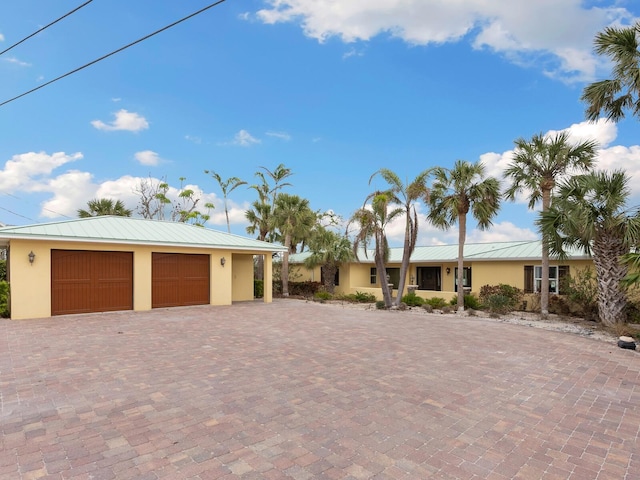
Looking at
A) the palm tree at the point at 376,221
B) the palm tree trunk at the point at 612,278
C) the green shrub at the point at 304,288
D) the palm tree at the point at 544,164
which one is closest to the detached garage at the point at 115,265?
the palm tree at the point at 376,221

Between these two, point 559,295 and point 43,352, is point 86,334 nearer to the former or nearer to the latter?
point 43,352

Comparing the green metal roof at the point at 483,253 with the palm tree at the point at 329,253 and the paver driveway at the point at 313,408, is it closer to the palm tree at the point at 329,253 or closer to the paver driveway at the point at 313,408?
the palm tree at the point at 329,253

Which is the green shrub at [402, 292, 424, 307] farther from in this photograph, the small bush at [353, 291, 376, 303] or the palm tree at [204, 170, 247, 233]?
the palm tree at [204, 170, 247, 233]

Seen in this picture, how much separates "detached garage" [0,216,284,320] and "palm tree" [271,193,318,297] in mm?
4824

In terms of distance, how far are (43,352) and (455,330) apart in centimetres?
1004

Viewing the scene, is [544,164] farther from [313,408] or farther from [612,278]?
[313,408]

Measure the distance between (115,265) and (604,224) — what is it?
54.3 feet

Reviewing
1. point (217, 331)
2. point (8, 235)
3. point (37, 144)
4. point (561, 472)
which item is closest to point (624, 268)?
point (561, 472)

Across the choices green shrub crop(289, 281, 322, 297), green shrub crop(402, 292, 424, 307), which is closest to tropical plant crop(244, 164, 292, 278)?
green shrub crop(289, 281, 322, 297)

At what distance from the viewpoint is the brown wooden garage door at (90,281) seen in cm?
1273

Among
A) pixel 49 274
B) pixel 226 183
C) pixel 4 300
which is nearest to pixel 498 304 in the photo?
pixel 49 274

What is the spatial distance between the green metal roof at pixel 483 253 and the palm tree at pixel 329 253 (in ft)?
5.32

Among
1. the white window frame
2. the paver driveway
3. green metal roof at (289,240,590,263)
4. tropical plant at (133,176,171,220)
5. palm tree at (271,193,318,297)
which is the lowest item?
the paver driveway

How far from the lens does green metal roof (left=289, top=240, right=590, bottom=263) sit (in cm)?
1734
